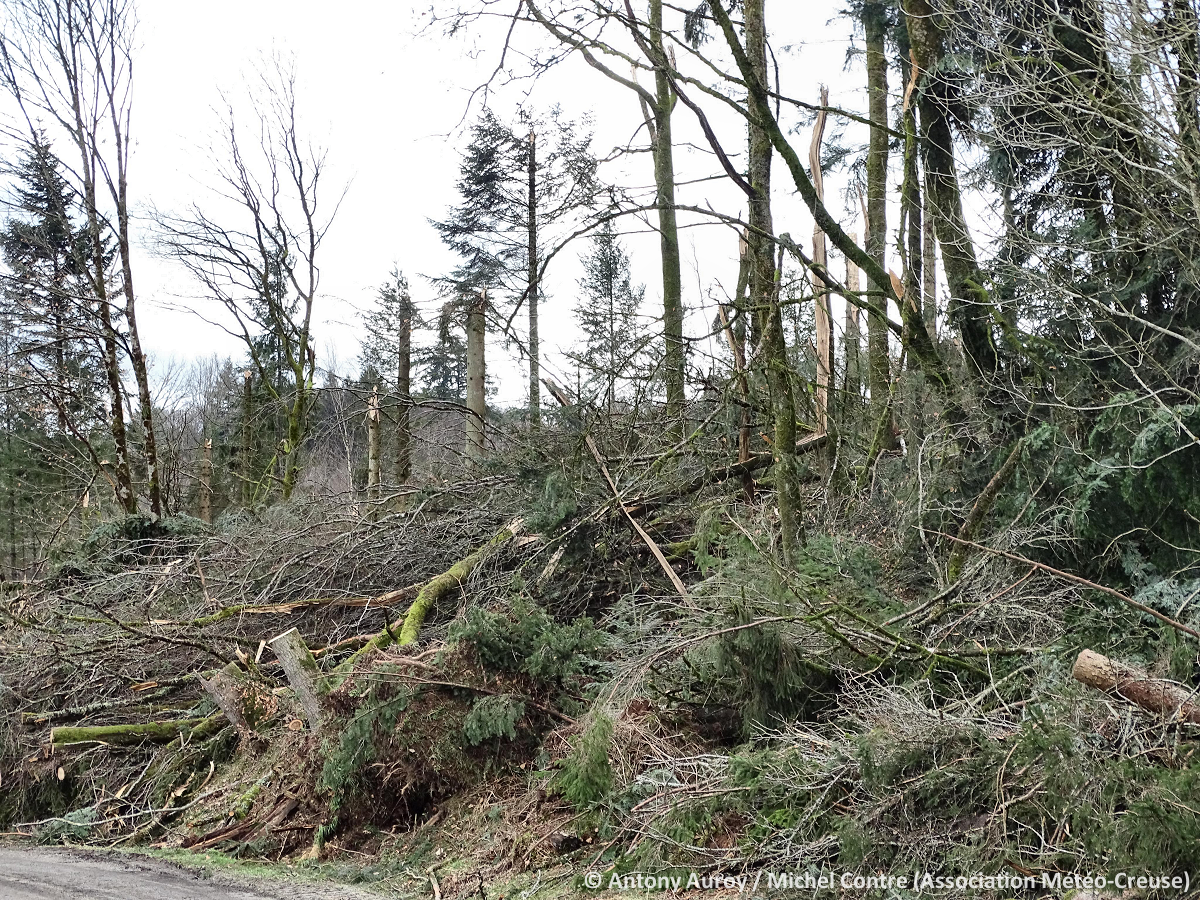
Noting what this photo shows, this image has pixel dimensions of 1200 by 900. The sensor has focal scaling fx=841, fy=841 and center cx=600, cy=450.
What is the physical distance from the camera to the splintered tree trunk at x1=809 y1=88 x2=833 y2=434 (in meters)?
8.48

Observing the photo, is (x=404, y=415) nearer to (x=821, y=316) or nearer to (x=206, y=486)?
(x=821, y=316)

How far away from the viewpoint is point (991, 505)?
5.68 m

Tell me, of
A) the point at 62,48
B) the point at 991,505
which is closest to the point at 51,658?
the point at 991,505

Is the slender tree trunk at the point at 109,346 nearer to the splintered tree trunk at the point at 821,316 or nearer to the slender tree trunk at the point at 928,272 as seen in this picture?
the splintered tree trunk at the point at 821,316

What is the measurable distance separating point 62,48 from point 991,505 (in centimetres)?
1455

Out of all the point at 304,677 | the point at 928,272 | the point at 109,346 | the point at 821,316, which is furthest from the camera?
the point at 109,346

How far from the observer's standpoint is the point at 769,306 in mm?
5883

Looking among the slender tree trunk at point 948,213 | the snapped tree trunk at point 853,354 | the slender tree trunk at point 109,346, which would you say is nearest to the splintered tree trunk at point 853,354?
the snapped tree trunk at point 853,354

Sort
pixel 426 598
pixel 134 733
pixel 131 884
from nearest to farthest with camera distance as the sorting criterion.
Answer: pixel 131 884 < pixel 134 733 < pixel 426 598

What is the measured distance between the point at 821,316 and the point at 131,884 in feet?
29.8

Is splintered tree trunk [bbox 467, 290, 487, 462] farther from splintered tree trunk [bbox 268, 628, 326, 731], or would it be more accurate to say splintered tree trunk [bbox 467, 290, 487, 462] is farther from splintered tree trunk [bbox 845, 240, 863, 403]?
splintered tree trunk [bbox 845, 240, 863, 403]

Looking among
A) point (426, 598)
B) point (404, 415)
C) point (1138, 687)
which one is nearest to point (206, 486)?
point (404, 415)

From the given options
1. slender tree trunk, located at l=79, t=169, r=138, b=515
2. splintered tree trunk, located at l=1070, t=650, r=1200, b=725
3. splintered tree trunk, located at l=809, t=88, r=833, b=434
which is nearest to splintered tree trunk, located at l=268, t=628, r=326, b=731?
splintered tree trunk, located at l=1070, t=650, r=1200, b=725

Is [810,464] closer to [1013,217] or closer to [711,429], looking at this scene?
[711,429]
